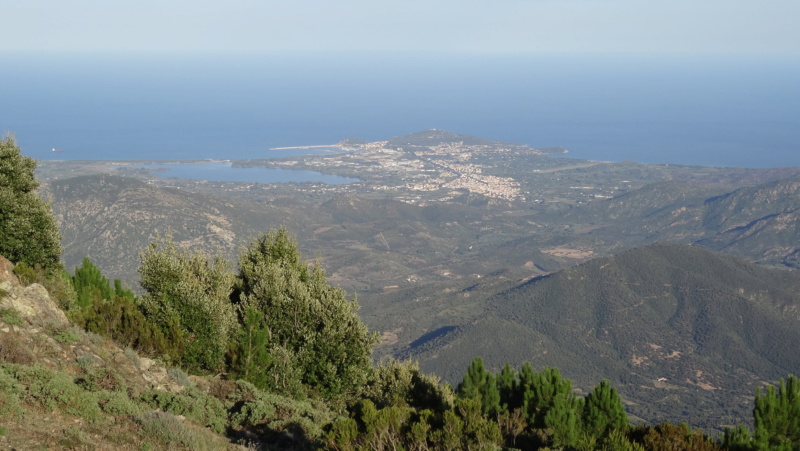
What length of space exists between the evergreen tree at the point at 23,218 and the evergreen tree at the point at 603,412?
21169mm

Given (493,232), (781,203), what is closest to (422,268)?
(493,232)

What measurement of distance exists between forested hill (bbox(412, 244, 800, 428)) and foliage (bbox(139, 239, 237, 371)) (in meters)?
51.4

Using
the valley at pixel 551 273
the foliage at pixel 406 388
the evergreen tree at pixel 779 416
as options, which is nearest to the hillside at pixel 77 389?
the foliage at pixel 406 388

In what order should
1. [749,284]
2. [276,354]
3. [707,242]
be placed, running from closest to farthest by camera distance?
[276,354], [749,284], [707,242]

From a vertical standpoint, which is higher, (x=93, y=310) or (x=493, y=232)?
(x=93, y=310)

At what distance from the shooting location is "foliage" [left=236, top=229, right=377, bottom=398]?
25.8 meters

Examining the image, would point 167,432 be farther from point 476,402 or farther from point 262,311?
point 262,311

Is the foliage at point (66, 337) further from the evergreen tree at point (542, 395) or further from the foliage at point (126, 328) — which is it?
the evergreen tree at point (542, 395)

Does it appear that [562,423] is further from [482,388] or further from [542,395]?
[482,388]

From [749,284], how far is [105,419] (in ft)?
329

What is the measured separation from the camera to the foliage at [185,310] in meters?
23.4

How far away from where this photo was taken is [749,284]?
97.8 meters

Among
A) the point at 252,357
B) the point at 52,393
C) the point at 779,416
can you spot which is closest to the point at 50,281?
the point at 252,357

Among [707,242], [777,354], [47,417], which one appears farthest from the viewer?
[707,242]
